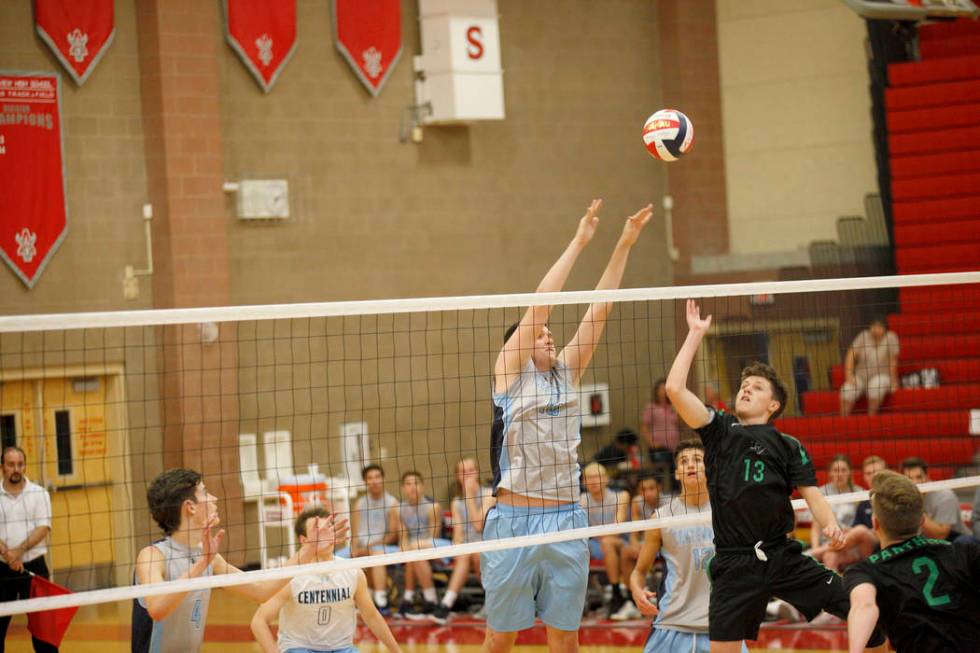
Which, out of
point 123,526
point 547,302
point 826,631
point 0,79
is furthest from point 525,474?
point 0,79

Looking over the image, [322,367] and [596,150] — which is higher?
[596,150]

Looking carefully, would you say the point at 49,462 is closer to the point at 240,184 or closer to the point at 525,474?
the point at 240,184

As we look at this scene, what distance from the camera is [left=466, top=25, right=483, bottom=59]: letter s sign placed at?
15430 mm

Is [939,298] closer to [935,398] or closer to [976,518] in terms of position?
[935,398]

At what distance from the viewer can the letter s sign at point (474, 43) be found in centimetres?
1543

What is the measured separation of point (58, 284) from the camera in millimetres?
13781

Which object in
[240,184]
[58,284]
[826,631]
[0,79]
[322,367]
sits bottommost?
[826,631]

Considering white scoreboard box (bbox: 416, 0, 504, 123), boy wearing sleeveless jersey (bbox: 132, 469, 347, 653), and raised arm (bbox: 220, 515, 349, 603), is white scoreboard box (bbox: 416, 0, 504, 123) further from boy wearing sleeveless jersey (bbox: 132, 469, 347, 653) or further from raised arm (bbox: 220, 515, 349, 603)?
boy wearing sleeveless jersey (bbox: 132, 469, 347, 653)

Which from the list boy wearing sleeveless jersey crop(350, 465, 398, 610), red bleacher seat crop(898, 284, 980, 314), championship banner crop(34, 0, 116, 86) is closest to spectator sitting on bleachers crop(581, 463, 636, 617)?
boy wearing sleeveless jersey crop(350, 465, 398, 610)

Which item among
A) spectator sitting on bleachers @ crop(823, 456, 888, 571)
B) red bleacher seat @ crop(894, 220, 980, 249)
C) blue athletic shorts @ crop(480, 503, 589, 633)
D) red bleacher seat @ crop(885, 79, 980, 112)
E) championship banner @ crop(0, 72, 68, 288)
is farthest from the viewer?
red bleacher seat @ crop(885, 79, 980, 112)

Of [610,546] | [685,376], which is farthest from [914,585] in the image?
[610,546]

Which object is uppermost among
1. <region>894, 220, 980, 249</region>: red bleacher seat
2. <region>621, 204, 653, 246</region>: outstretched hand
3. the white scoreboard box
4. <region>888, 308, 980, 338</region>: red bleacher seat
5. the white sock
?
the white scoreboard box

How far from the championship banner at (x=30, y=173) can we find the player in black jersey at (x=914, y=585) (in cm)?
1087

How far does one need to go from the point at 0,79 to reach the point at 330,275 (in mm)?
4289
